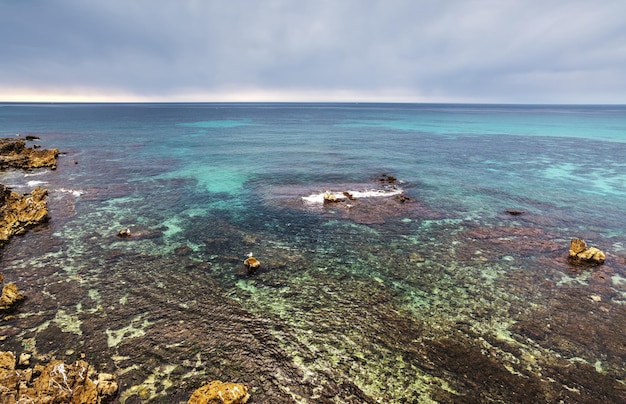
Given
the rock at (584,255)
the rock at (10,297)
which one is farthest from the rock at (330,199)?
the rock at (10,297)

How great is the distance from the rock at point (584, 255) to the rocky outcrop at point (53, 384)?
35753mm

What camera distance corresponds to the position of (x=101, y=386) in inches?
605

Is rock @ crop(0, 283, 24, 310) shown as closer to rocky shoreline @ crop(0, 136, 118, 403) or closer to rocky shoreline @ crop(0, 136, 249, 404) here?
rocky shoreline @ crop(0, 136, 118, 403)

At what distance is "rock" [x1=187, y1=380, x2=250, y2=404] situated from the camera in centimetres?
1441

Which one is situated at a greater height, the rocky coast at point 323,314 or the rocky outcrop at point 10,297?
the rocky outcrop at point 10,297

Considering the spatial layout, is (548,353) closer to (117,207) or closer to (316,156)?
(117,207)

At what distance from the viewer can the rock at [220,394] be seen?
14406 millimetres

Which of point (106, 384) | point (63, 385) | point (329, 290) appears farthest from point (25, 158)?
point (329, 290)

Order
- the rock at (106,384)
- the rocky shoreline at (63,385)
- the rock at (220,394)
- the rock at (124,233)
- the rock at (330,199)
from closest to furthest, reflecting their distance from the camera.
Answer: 1. the rocky shoreline at (63,385)
2. the rock at (220,394)
3. the rock at (106,384)
4. the rock at (124,233)
5. the rock at (330,199)

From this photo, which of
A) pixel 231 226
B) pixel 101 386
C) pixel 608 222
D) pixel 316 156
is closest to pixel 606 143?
pixel 608 222

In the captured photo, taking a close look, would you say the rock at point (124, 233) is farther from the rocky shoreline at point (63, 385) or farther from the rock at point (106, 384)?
the rock at point (106, 384)

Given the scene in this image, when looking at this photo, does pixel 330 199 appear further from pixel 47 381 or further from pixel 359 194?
pixel 47 381

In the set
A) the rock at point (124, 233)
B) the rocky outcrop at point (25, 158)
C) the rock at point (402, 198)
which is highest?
the rocky outcrop at point (25, 158)

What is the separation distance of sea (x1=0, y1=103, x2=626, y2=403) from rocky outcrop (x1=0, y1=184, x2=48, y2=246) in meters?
1.11
